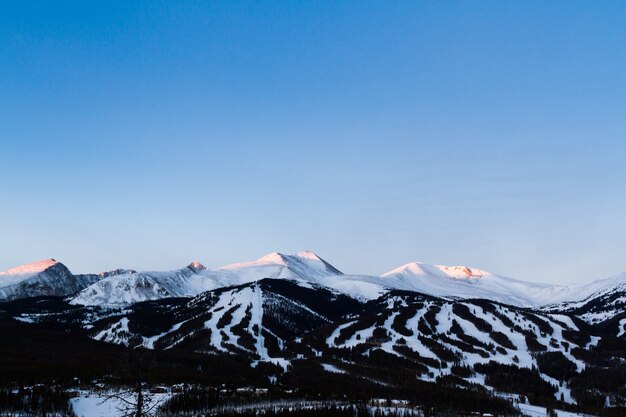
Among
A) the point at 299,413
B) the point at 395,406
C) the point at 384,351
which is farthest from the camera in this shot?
the point at 384,351

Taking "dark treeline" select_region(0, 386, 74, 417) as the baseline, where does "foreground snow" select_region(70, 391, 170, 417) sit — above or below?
below

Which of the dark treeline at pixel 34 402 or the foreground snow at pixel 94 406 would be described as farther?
the foreground snow at pixel 94 406

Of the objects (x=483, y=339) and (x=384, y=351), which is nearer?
(x=384, y=351)

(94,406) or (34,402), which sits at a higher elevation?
(34,402)

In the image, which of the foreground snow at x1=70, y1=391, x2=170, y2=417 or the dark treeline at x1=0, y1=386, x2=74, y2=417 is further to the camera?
the foreground snow at x1=70, y1=391, x2=170, y2=417

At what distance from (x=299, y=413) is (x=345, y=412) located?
24.3ft

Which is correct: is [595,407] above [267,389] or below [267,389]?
below

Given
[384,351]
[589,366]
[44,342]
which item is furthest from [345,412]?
[44,342]

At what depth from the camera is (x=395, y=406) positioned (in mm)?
92562

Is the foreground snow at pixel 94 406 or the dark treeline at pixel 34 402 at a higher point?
the dark treeline at pixel 34 402

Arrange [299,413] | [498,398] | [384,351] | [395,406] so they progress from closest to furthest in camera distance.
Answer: [299,413]
[395,406]
[498,398]
[384,351]

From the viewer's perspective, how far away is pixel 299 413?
8538 centimetres

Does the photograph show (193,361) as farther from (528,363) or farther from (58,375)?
(528,363)

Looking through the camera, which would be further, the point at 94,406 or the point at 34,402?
the point at 94,406
